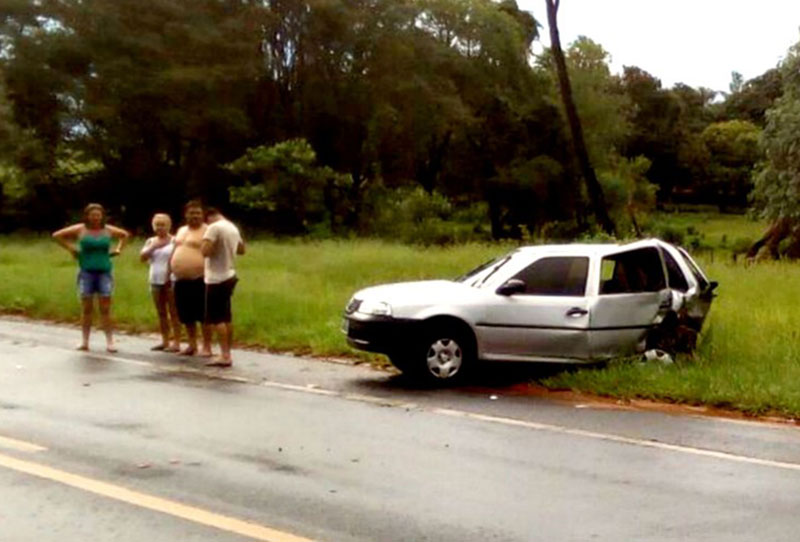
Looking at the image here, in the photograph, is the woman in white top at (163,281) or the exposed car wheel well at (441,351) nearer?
the exposed car wheel well at (441,351)

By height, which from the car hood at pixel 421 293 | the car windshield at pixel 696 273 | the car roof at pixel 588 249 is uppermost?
the car roof at pixel 588 249

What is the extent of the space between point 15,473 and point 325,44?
5108cm

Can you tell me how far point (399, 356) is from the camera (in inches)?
521

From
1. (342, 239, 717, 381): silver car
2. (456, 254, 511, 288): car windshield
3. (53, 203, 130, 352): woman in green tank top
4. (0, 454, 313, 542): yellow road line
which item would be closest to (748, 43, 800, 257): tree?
(342, 239, 717, 381): silver car

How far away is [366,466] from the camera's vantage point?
8.73 meters

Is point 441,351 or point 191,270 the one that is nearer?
point 441,351

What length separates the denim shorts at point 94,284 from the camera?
16.2 metres

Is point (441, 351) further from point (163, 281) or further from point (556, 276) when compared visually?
point (163, 281)

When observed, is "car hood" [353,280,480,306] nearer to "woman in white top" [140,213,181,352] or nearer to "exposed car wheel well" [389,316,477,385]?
"exposed car wheel well" [389,316,477,385]

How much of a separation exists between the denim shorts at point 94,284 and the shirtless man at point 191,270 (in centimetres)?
103

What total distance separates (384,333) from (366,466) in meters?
4.50

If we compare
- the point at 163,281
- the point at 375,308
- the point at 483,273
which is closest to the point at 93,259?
the point at 163,281

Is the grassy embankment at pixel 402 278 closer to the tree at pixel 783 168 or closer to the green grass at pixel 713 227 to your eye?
the tree at pixel 783 168

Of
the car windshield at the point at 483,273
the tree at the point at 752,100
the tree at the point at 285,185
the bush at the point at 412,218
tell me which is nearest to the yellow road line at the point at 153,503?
the car windshield at the point at 483,273
